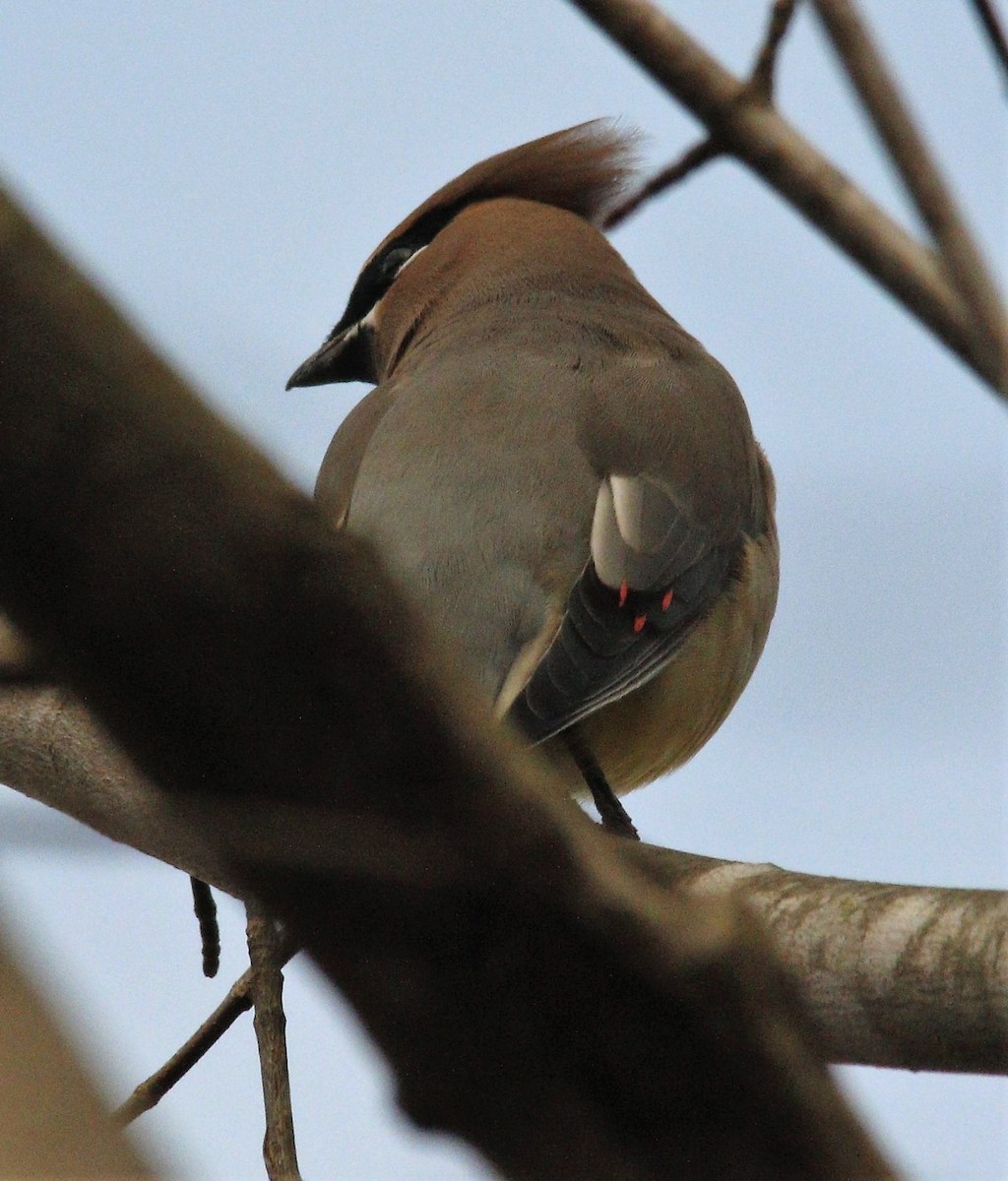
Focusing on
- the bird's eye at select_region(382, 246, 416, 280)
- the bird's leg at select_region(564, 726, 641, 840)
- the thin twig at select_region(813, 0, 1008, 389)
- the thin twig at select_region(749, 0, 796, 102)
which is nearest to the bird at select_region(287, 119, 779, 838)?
the bird's leg at select_region(564, 726, 641, 840)

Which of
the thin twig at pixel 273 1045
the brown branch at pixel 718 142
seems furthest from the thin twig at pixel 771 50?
the thin twig at pixel 273 1045

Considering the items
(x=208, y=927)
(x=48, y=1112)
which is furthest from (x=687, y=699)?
(x=48, y=1112)

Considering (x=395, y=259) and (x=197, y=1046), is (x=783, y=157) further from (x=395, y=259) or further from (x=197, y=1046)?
(x=395, y=259)

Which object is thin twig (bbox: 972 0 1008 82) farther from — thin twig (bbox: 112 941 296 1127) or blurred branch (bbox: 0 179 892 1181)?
thin twig (bbox: 112 941 296 1127)

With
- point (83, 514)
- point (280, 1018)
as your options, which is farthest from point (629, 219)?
point (83, 514)

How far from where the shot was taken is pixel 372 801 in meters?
1.37

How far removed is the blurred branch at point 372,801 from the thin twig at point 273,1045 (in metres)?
0.53

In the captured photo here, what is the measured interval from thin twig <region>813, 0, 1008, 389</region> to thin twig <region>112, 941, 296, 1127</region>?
4.44 ft

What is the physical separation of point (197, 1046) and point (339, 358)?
3.02 m

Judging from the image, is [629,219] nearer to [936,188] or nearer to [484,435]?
[484,435]

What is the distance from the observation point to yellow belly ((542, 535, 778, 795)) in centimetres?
352

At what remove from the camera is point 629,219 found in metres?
2.79

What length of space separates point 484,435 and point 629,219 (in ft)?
2.75

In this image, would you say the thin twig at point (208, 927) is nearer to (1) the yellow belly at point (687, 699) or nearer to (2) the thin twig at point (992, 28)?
(1) the yellow belly at point (687, 699)
